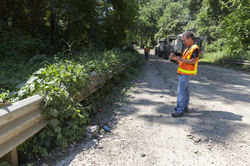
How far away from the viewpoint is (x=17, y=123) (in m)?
2.13

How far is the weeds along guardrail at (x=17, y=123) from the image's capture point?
1.94 meters

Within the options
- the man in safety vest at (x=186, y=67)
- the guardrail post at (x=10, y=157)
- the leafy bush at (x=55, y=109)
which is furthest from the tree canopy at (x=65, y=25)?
the guardrail post at (x=10, y=157)

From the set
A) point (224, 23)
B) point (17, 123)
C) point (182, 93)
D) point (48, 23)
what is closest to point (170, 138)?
point (182, 93)

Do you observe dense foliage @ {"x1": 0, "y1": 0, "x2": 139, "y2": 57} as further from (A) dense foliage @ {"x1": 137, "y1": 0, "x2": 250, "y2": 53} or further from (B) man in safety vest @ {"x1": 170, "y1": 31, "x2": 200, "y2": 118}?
(A) dense foliage @ {"x1": 137, "y1": 0, "x2": 250, "y2": 53}

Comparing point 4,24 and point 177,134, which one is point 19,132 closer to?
point 177,134

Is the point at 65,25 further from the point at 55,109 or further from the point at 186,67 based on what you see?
the point at 55,109

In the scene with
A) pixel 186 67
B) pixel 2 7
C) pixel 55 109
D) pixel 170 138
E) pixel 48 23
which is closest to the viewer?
pixel 55 109

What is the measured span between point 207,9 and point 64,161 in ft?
91.4

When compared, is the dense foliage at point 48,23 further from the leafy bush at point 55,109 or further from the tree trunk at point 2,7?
the leafy bush at point 55,109

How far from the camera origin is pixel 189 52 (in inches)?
158

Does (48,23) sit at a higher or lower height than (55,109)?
higher

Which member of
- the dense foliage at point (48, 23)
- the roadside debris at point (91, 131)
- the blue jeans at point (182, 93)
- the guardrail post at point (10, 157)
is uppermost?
the dense foliage at point (48, 23)

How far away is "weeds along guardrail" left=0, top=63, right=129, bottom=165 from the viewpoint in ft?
6.37

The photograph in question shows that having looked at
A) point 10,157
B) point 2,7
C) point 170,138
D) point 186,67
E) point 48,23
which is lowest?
point 170,138
